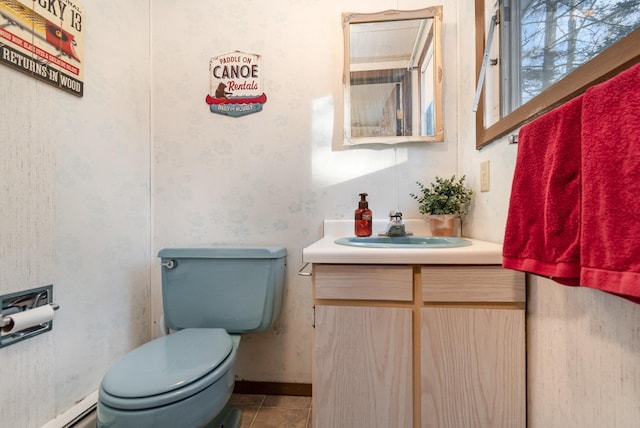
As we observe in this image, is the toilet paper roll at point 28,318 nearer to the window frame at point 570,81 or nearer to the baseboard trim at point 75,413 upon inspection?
the baseboard trim at point 75,413

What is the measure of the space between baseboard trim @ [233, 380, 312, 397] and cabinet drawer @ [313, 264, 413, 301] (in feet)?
2.65

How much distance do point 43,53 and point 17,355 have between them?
3.23 feet

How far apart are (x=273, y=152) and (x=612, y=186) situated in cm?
119

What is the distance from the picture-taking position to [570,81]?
1.91ft

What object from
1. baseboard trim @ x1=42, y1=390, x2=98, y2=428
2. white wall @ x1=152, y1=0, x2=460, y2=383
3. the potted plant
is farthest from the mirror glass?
baseboard trim @ x1=42, y1=390, x2=98, y2=428

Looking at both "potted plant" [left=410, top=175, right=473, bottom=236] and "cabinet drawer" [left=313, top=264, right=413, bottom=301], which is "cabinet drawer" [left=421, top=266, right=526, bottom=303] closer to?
"cabinet drawer" [left=313, top=264, right=413, bottom=301]

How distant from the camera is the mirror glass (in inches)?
49.9

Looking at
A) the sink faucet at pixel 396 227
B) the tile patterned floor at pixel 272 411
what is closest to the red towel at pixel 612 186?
the sink faucet at pixel 396 227

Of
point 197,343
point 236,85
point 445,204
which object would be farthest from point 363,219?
point 236,85

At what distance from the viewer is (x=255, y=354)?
53.0 inches

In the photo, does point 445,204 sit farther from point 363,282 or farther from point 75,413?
point 75,413

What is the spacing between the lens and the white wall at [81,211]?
2.79 feet

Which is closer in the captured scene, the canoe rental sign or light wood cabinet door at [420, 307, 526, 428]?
light wood cabinet door at [420, 307, 526, 428]

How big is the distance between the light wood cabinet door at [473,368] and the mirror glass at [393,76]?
83 centimetres
